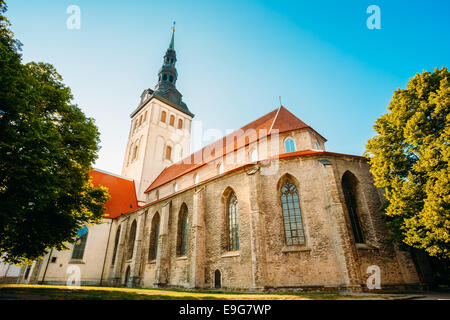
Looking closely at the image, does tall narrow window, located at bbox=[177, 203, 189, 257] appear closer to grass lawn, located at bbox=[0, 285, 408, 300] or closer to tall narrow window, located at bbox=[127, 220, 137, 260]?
tall narrow window, located at bbox=[127, 220, 137, 260]

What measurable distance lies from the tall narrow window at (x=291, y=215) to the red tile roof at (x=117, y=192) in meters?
18.5

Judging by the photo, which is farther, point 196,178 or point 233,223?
point 196,178

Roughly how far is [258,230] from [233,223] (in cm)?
276

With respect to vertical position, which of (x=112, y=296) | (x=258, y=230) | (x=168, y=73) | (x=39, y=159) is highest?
(x=168, y=73)

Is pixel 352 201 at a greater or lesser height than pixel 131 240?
greater

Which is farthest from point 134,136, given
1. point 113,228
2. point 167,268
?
point 167,268

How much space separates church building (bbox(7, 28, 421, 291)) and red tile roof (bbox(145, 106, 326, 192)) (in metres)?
0.15

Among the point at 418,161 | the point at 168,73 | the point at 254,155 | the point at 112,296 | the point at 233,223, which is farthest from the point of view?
the point at 168,73

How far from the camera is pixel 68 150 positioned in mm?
10969

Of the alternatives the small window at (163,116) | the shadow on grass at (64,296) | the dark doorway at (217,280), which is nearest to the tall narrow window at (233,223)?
the dark doorway at (217,280)

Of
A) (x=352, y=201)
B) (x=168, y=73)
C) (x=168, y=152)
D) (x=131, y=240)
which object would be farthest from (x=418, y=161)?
(x=168, y=73)

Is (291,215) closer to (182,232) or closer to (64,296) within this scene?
(182,232)

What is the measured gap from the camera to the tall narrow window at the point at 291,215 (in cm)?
1229

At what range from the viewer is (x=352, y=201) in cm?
1335
